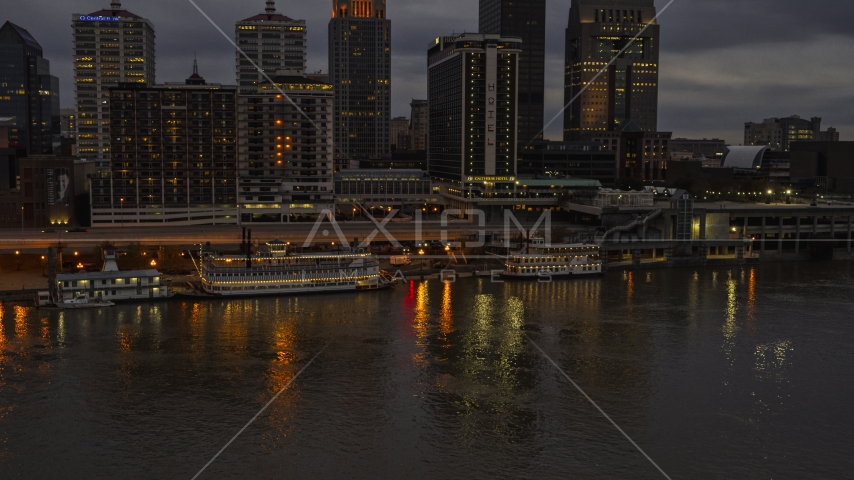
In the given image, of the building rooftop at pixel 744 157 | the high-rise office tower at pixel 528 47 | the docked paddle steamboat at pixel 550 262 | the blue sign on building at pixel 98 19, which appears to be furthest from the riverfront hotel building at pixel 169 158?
the building rooftop at pixel 744 157

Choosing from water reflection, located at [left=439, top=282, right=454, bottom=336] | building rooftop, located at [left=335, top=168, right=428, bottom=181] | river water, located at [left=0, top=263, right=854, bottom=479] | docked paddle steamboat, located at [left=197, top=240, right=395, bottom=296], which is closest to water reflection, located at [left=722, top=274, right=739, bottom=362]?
river water, located at [left=0, top=263, right=854, bottom=479]

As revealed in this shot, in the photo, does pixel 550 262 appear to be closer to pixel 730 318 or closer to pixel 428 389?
pixel 730 318

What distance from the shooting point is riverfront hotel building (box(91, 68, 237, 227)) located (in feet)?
188

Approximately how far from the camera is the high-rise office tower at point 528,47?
4557 inches

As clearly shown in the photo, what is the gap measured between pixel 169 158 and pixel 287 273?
2479cm

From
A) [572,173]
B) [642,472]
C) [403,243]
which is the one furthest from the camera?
[572,173]

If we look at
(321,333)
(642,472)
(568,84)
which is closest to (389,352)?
(321,333)

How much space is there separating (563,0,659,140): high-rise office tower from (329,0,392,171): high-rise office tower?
27.9 metres

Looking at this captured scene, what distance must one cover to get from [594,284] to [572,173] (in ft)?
140

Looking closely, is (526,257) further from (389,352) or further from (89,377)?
(89,377)

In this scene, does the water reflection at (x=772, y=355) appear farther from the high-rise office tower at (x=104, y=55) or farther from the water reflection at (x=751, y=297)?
the high-rise office tower at (x=104, y=55)

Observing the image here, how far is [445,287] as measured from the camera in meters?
40.1

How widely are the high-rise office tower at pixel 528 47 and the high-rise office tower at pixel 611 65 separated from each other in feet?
23.1

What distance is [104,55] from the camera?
82438 mm
